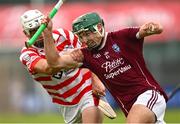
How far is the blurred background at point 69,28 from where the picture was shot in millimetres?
27688

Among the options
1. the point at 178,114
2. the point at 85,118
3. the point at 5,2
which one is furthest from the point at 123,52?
the point at 5,2

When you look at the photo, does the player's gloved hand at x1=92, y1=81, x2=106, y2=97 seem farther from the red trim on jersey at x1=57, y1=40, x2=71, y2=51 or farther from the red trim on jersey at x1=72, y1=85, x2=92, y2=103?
the red trim on jersey at x1=57, y1=40, x2=71, y2=51

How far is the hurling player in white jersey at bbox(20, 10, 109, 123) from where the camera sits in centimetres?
1247

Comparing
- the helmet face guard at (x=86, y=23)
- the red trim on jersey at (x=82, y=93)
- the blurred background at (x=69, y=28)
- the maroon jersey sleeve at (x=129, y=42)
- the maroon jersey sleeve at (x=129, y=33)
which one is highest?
the helmet face guard at (x=86, y=23)

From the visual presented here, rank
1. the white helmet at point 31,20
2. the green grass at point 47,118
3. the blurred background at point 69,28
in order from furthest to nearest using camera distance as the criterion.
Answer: the blurred background at point 69,28
the green grass at point 47,118
the white helmet at point 31,20

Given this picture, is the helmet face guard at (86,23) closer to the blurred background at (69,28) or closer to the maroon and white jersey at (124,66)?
the maroon and white jersey at (124,66)

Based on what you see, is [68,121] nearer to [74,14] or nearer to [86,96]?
[86,96]

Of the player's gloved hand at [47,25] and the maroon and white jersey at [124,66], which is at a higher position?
the player's gloved hand at [47,25]

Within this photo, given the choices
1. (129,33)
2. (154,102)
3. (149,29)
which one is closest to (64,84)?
(129,33)

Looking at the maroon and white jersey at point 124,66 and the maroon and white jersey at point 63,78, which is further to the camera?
the maroon and white jersey at point 63,78

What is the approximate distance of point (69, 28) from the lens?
30.0 metres

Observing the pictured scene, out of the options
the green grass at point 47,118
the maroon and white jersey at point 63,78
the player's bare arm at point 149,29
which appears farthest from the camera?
the green grass at point 47,118

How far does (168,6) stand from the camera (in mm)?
31156

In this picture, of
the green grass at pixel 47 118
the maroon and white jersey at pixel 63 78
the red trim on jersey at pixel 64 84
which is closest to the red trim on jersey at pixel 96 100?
the maroon and white jersey at pixel 63 78
